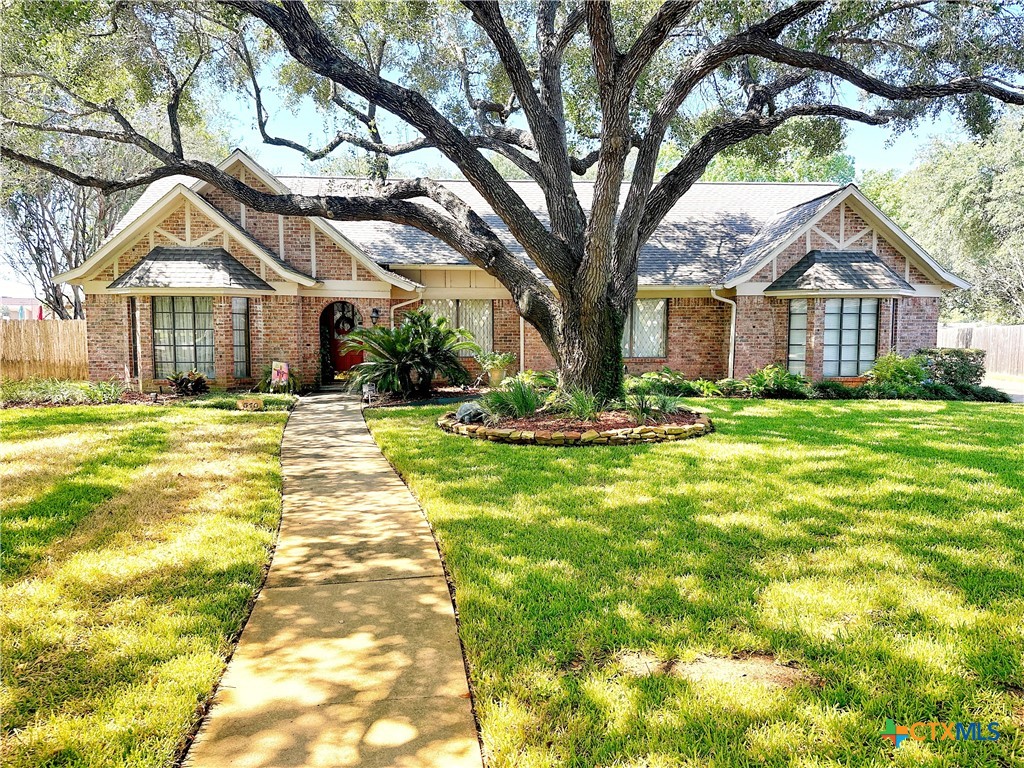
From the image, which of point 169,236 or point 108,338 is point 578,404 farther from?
point 108,338

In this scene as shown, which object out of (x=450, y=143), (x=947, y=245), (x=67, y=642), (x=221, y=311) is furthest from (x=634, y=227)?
(x=947, y=245)

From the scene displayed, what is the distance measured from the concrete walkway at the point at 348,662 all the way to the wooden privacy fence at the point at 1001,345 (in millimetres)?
24398

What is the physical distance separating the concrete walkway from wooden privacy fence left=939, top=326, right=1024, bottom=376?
24398 mm

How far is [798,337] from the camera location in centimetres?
1514

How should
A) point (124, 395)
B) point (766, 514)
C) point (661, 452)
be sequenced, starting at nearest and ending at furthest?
point (766, 514)
point (661, 452)
point (124, 395)

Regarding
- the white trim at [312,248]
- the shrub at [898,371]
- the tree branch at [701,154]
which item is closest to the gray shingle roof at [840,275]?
the shrub at [898,371]

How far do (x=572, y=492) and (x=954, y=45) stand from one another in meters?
10.8

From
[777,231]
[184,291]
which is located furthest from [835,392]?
[184,291]

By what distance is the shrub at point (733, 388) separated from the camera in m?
13.5

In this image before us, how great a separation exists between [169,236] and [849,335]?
1606 cm

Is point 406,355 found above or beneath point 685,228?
beneath

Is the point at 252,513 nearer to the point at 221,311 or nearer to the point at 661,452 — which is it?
the point at 661,452

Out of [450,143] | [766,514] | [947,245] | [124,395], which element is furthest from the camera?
[947,245]

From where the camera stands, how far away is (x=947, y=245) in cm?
3188
